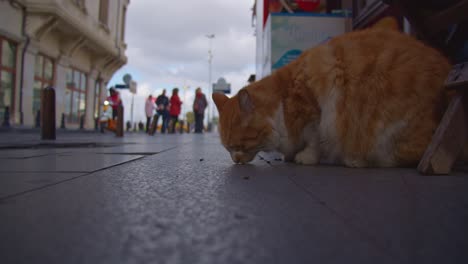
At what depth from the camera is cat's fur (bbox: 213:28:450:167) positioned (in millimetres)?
1795

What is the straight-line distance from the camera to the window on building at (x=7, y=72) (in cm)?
1146

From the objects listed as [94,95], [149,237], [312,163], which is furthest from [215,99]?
[94,95]

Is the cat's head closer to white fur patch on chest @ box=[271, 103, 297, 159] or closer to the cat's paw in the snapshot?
white fur patch on chest @ box=[271, 103, 297, 159]

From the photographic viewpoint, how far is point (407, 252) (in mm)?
515

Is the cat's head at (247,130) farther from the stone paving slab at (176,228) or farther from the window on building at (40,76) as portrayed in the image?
the window on building at (40,76)

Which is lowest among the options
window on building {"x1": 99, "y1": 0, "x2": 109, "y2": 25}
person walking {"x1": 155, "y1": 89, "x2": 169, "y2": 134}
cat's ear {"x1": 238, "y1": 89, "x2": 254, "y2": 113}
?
cat's ear {"x1": 238, "y1": 89, "x2": 254, "y2": 113}

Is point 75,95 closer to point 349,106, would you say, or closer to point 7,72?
point 7,72

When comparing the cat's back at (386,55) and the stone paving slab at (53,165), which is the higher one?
the cat's back at (386,55)

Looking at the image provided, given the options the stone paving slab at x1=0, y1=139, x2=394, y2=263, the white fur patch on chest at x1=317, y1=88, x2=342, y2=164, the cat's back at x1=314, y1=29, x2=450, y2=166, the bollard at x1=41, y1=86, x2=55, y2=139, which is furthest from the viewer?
the bollard at x1=41, y1=86, x2=55, y2=139

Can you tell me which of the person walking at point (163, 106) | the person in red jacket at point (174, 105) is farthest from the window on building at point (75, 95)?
the person in red jacket at point (174, 105)

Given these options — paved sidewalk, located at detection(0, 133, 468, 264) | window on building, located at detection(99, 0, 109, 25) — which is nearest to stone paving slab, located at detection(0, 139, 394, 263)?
paved sidewalk, located at detection(0, 133, 468, 264)

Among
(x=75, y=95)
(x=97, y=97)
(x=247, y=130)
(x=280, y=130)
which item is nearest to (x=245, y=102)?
(x=247, y=130)

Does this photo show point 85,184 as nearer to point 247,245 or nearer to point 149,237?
point 149,237

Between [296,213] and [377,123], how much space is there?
134cm
